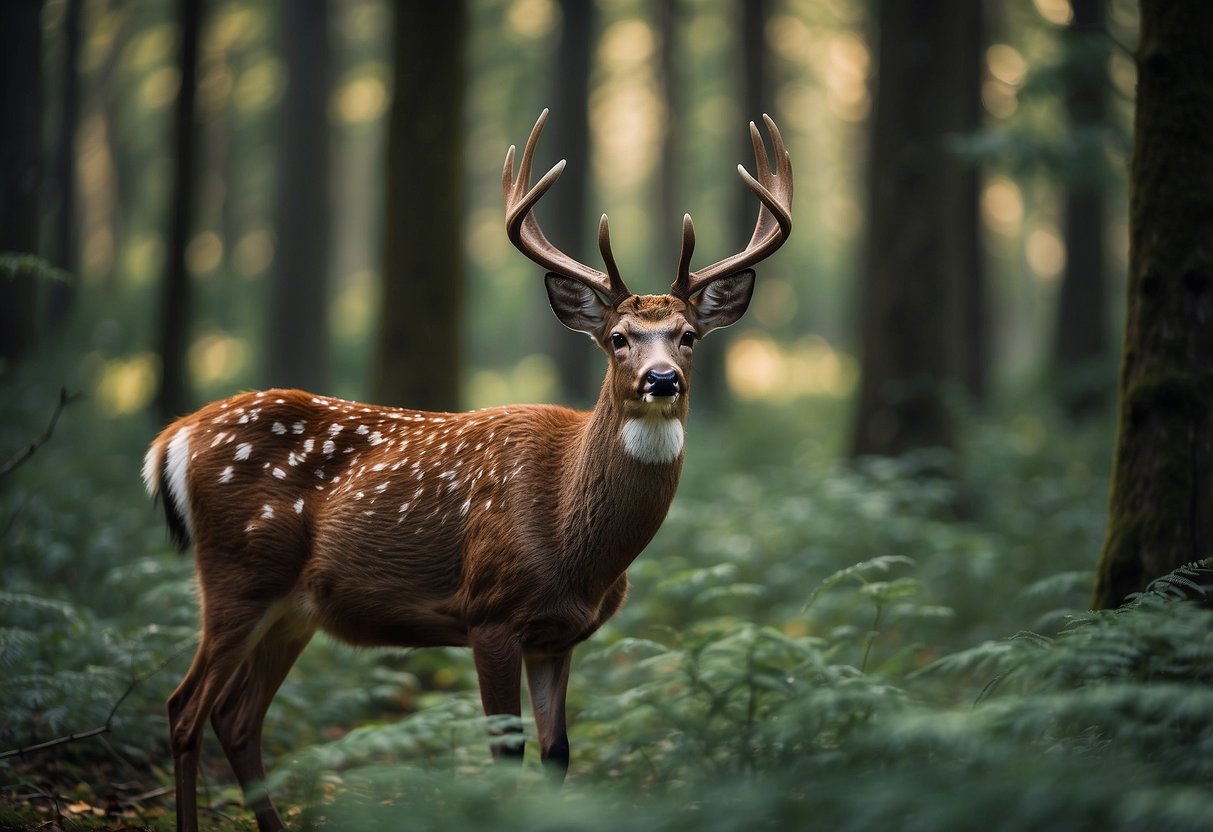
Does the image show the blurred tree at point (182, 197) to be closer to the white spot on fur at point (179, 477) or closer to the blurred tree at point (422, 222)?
the blurred tree at point (422, 222)

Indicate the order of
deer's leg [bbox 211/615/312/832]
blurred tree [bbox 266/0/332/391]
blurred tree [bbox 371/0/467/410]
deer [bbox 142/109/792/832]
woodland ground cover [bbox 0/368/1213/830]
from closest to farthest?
woodland ground cover [bbox 0/368/1213/830] → deer [bbox 142/109/792/832] → deer's leg [bbox 211/615/312/832] → blurred tree [bbox 371/0/467/410] → blurred tree [bbox 266/0/332/391]

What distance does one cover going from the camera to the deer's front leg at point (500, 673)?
4.95 metres

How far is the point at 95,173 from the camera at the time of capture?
139ft

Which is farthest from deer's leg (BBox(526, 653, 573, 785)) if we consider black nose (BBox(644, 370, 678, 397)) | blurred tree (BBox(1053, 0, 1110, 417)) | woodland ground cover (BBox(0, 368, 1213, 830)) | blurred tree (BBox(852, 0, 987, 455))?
blurred tree (BBox(1053, 0, 1110, 417))

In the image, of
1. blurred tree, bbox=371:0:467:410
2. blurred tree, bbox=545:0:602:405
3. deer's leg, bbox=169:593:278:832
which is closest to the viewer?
deer's leg, bbox=169:593:278:832

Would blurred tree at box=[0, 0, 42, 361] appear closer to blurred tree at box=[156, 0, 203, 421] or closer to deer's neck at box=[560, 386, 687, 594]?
blurred tree at box=[156, 0, 203, 421]

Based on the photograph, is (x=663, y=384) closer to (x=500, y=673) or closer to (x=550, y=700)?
(x=500, y=673)

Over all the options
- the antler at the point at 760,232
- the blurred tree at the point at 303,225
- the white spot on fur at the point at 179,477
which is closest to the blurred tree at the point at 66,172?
the blurred tree at the point at 303,225

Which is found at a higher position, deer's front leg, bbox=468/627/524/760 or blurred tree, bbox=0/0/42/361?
blurred tree, bbox=0/0/42/361

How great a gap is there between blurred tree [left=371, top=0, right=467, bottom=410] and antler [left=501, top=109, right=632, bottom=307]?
2.51 m

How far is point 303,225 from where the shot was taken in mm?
18953

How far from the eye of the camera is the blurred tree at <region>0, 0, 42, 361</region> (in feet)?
38.7

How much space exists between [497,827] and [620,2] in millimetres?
29839

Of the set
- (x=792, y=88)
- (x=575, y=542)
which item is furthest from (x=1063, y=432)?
(x=792, y=88)
